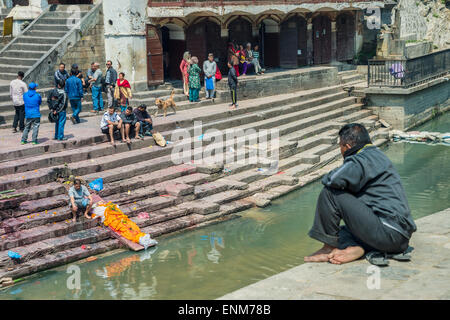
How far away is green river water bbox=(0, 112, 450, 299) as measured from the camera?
7.95 meters

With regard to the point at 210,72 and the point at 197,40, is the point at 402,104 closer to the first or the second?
the point at 210,72

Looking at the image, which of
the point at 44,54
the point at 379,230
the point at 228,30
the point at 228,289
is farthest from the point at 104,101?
the point at 379,230

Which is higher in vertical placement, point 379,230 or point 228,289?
point 379,230

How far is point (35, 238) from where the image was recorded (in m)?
A: 9.53

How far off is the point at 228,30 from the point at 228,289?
580 inches

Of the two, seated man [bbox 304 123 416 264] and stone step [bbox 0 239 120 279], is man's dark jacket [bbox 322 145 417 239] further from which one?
stone step [bbox 0 239 120 279]

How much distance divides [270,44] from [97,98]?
942 centimetres

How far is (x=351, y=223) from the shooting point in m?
5.95

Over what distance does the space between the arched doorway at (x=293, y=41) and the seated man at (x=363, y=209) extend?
17.9 m

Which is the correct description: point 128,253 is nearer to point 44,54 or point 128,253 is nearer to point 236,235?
point 236,235

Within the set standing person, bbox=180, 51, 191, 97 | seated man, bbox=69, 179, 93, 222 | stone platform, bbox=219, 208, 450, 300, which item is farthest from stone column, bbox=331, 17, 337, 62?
stone platform, bbox=219, 208, 450, 300
